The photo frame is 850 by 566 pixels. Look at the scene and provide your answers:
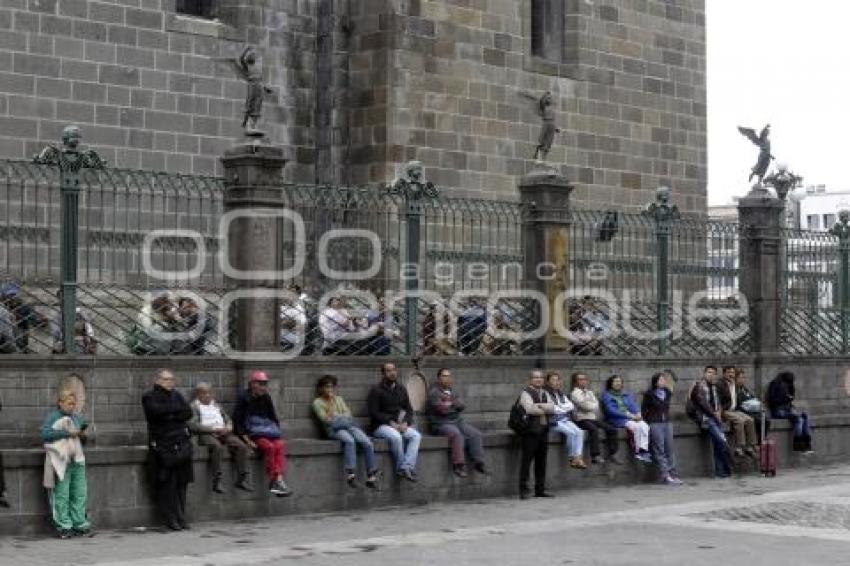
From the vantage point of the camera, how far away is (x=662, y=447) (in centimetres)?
2288

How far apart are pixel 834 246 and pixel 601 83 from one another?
542 cm

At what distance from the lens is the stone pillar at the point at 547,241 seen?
2209cm

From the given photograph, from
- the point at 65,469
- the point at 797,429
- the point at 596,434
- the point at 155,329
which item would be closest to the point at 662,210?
the point at 596,434

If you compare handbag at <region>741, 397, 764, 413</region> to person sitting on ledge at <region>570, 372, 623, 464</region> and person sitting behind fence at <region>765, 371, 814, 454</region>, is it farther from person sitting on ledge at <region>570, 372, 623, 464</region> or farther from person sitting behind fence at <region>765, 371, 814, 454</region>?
person sitting on ledge at <region>570, 372, 623, 464</region>

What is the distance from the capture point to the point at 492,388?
21500 millimetres

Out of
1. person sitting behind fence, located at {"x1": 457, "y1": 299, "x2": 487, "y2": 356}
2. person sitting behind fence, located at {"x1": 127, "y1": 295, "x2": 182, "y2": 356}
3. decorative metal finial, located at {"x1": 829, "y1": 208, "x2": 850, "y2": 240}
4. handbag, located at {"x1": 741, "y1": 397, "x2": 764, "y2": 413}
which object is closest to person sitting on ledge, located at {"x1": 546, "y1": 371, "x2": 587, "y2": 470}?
person sitting behind fence, located at {"x1": 457, "y1": 299, "x2": 487, "y2": 356}

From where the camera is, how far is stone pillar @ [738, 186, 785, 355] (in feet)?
84.0

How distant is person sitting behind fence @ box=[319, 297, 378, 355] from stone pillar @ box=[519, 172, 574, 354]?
9.57ft

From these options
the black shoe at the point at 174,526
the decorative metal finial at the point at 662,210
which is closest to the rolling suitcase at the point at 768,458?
the decorative metal finial at the point at 662,210

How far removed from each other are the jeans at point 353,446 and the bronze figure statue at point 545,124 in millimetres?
6425

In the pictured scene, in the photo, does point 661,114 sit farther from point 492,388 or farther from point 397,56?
point 492,388

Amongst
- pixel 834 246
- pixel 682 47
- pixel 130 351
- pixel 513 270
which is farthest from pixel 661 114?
pixel 130 351

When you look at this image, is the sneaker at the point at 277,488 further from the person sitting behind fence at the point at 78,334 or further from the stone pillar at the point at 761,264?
the stone pillar at the point at 761,264

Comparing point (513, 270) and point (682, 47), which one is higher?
point (682, 47)
